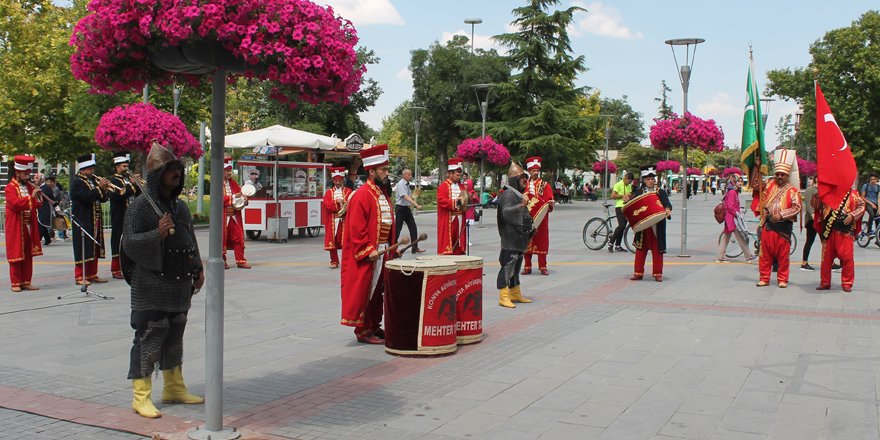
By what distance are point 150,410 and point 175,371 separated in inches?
15.5

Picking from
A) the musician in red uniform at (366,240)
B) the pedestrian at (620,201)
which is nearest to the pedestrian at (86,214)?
the musician in red uniform at (366,240)

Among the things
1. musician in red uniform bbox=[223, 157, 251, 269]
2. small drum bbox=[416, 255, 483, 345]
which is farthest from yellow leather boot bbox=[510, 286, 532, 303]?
musician in red uniform bbox=[223, 157, 251, 269]

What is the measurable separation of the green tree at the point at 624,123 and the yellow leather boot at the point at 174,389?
126 metres

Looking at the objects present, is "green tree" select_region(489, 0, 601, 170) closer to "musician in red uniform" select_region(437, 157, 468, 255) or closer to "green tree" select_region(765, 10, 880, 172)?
"green tree" select_region(765, 10, 880, 172)

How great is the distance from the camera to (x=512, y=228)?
10188 millimetres

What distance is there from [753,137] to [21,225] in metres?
11.3

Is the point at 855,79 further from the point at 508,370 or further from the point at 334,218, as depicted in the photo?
the point at 508,370

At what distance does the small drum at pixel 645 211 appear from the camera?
508 inches

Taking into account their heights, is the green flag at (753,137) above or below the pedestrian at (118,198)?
above

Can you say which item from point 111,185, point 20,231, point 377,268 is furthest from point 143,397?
point 111,185

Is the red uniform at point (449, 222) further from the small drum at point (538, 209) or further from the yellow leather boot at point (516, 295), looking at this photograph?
the yellow leather boot at point (516, 295)

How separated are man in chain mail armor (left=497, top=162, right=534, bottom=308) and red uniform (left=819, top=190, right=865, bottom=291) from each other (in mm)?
4795

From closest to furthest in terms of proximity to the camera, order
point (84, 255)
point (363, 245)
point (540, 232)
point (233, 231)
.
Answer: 1. point (363, 245)
2. point (84, 255)
3. point (540, 232)
4. point (233, 231)

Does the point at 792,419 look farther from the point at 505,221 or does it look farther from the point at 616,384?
the point at 505,221
